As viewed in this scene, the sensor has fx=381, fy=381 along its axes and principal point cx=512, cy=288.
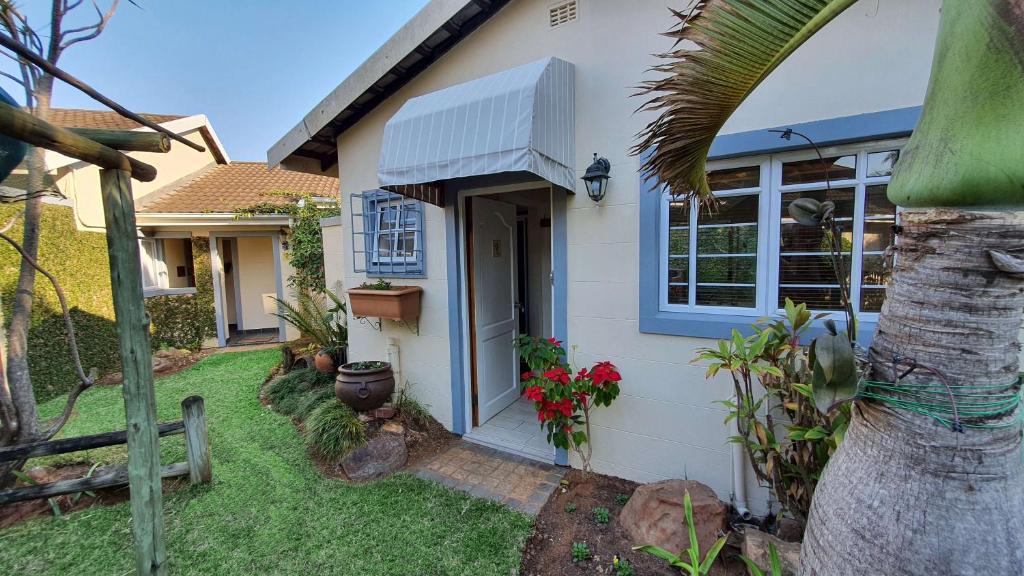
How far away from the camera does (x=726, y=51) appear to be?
1.56 m

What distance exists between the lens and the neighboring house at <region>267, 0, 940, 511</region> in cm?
275

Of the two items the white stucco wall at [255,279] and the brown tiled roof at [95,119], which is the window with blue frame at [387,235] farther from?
the brown tiled roof at [95,119]

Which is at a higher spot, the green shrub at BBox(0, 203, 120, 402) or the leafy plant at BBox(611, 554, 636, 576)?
the green shrub at BBox(0, 203, 120, 402)

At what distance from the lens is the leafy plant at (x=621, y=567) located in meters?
2.63

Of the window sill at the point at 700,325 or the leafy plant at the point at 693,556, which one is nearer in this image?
the leafy plant at the point at 693,556

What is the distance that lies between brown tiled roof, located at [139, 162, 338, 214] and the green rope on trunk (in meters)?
9.70

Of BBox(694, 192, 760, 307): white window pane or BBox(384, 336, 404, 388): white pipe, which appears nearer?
BBox(694, 192, 760, 307): white window pane

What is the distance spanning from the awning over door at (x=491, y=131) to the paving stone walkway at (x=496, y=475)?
287cm

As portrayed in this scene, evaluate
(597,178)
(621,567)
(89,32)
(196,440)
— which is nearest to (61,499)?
(196,440)

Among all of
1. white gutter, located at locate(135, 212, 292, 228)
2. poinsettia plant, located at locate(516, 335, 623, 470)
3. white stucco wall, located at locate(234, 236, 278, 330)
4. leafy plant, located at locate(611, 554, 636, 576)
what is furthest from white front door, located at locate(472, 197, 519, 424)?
white stucco wall, located at locate(234, 236, 278, 330)

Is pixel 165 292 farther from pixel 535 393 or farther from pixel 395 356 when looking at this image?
pixel 535 393

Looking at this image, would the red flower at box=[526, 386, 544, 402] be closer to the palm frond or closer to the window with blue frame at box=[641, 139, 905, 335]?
the window with blue frame at box=[641, 139, 905, 335]

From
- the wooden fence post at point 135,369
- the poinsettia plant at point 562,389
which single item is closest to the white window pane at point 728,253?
the poinsettia plant at point 562,389

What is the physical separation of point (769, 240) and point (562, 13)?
111 inches
